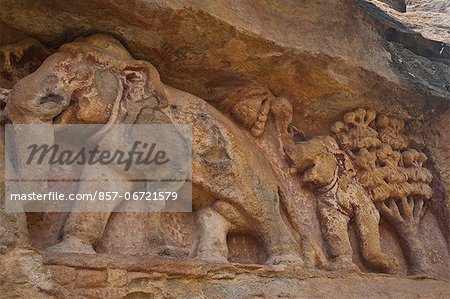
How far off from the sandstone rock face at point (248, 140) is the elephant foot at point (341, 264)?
0.01 m

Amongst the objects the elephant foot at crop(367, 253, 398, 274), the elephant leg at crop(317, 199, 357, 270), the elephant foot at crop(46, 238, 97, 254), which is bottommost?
the elephant foot at crop(46, 238, 97, 254)

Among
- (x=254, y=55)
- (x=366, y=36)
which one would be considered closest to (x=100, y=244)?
(x=254, y=55)

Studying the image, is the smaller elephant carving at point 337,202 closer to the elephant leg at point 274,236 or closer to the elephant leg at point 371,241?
the elephant leg at point 371,241

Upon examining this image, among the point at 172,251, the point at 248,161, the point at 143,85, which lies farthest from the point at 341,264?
the point at 143,85

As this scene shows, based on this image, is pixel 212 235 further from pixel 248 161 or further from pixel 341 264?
pixel 341 264

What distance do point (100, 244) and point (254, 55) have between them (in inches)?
57.1

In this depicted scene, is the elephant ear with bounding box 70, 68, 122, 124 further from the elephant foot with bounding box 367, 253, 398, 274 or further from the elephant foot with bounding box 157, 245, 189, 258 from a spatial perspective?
the elephant foot with bounding box 367, 253, 398, 274

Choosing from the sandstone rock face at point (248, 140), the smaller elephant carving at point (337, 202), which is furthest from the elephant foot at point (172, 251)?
the smaller elephant carving at point (337, 202)

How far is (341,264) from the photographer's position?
137 inches

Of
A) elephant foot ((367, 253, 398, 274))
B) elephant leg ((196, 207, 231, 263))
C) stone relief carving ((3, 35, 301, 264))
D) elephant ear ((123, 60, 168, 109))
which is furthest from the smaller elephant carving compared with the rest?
elephant ear ((123, 60, 168, 109))

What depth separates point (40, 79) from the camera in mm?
2926

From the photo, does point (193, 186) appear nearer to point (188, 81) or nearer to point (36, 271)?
point (188, 81)

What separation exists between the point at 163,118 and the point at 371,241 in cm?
149

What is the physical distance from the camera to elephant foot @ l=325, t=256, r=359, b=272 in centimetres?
342
